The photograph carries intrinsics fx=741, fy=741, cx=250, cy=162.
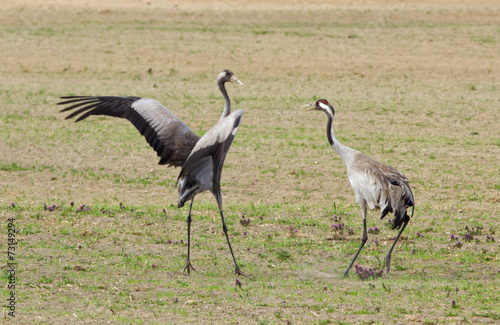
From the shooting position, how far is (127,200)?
29.9ft

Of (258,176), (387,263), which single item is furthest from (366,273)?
(258,176)

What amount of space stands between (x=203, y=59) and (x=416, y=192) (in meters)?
10.4

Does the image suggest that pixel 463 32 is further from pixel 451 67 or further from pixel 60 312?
pixel 60 312

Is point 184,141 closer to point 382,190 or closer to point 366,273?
point 382,190

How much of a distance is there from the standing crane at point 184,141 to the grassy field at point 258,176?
2.27 ft

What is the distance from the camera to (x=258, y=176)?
10.0 m

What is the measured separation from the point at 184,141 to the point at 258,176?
2.98m

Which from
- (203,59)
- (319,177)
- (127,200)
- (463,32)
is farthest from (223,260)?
(463,32)

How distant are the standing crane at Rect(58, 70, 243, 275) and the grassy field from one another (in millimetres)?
692

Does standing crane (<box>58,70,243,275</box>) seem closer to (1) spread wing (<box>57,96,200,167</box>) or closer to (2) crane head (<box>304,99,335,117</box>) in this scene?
(1) spread wing (<box>57,96,200,167</box>)

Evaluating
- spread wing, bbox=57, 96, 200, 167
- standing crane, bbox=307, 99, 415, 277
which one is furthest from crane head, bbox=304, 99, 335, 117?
spread wing, bbox=57, 96, 200, 167

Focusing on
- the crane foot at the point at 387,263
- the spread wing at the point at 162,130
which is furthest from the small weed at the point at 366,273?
the spread wing at the point at 162,130

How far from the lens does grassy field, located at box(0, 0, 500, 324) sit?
582 centimetres

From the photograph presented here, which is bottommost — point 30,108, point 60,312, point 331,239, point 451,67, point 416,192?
point 60,312
